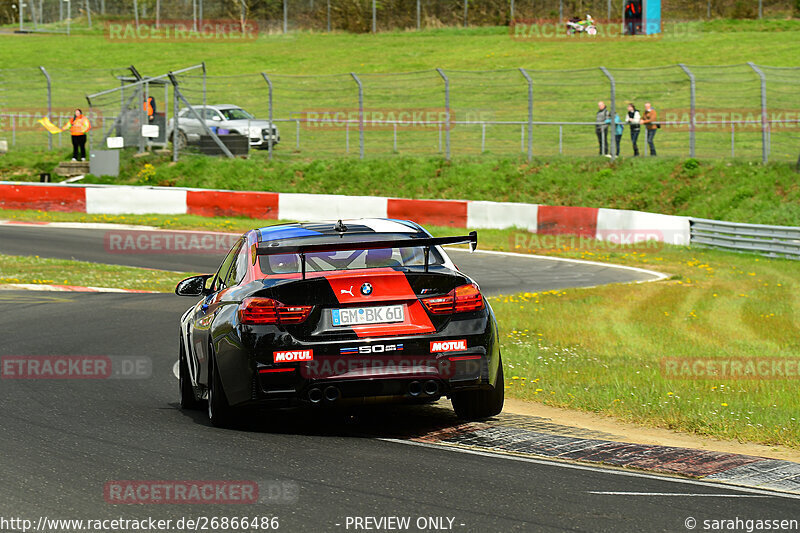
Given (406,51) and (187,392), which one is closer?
(187,392)

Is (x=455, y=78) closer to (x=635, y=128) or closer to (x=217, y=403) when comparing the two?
(x=635, y=128)

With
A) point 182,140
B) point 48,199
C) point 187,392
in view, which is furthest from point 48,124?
point 187,392

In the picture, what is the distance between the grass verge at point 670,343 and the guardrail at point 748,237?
391 millimetres

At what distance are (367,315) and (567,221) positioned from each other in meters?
18.8

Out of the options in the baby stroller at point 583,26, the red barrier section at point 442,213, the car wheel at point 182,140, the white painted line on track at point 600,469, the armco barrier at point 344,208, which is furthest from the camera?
the baby stroller at point 583,26

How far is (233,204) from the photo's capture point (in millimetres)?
28031

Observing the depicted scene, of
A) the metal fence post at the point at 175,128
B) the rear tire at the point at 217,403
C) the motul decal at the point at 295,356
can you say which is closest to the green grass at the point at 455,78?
the metal fence post at the point at 175,128

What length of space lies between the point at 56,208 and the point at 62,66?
29.9 m

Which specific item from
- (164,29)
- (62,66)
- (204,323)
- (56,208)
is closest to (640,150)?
(56,208)

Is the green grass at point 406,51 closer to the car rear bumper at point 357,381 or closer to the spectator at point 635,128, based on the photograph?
the spectator at point 635,128

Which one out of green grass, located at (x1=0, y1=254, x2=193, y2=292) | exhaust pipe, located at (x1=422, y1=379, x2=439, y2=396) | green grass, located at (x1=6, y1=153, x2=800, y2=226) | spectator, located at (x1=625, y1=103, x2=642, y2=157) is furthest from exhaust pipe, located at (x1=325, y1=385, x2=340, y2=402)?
spectator, located at (x1=625, y1=103, x2=642, y2=157)

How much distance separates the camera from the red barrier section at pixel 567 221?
24.7 m

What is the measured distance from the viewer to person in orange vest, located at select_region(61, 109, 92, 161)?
3242 centimetres

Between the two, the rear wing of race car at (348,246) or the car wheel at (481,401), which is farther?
the car wheel at (481,401)
